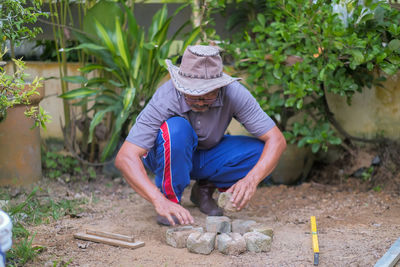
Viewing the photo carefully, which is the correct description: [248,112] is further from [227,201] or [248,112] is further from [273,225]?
[273,225]

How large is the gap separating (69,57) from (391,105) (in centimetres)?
289

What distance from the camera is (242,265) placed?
2.66 metres

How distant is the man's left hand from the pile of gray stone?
139 millimetres

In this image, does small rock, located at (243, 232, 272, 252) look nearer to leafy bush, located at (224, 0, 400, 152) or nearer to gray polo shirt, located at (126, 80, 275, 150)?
gray polo shirt, located at (126, 80, 275, 150)

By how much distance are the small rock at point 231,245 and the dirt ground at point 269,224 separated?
3 centimetres

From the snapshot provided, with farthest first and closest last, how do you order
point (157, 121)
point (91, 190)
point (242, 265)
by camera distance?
point (91, 190)
point (157, 121)
point (242, 265)

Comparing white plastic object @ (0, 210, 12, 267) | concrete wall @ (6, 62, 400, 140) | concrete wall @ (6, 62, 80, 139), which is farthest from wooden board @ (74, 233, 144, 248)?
concrete wall @ (6, 62, 80, 139)

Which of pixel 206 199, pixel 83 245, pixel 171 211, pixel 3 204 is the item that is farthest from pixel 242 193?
pixel 3 204

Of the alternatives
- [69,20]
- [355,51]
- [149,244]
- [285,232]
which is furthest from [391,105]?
[69,20]

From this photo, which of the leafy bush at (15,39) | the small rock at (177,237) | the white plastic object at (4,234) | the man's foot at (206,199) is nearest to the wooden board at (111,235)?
the small rock at (177,237)

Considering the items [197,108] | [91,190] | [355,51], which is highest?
[355,51]

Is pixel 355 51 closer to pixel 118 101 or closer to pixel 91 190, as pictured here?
pixel 118 101

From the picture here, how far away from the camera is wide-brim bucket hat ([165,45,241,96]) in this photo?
2.92m

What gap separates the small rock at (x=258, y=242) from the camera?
9.23 ft
